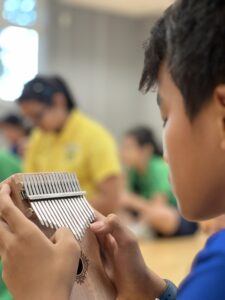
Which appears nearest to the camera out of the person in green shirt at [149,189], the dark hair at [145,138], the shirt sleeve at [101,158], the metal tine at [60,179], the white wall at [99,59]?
the metal tine at [60,179]

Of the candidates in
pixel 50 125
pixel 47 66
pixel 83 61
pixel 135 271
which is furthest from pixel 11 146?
pixel 135 271

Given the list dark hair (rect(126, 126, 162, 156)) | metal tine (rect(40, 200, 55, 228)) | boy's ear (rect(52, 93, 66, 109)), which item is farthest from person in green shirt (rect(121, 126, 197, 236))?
metal tine (rect(40, 200, 55, 228))

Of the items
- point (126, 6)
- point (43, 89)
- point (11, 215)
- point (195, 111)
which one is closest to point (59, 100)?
point (43, 89)

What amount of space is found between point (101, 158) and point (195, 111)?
1.63 metres

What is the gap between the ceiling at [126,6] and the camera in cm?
452

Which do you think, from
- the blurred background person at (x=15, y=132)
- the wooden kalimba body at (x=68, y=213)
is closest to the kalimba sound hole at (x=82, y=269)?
the wooden kalimba body at (x=68, y=213)

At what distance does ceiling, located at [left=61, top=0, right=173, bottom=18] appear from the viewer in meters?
4.52

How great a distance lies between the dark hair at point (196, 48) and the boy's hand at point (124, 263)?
10.4 inches

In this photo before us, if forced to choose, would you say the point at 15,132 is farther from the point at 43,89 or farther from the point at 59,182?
the point at 59,182

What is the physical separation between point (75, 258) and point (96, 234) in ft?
0.38

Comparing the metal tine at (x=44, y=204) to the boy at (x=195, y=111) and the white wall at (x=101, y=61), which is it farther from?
the white wall at (x=101, y=61)

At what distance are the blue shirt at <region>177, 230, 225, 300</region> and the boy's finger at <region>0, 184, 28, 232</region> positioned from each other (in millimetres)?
194

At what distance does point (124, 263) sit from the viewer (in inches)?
29.1

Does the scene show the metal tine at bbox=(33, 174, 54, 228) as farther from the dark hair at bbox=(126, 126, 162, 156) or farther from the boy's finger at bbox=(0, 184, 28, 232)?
the dark hair at bbox=(126, 126, 162, 156)
